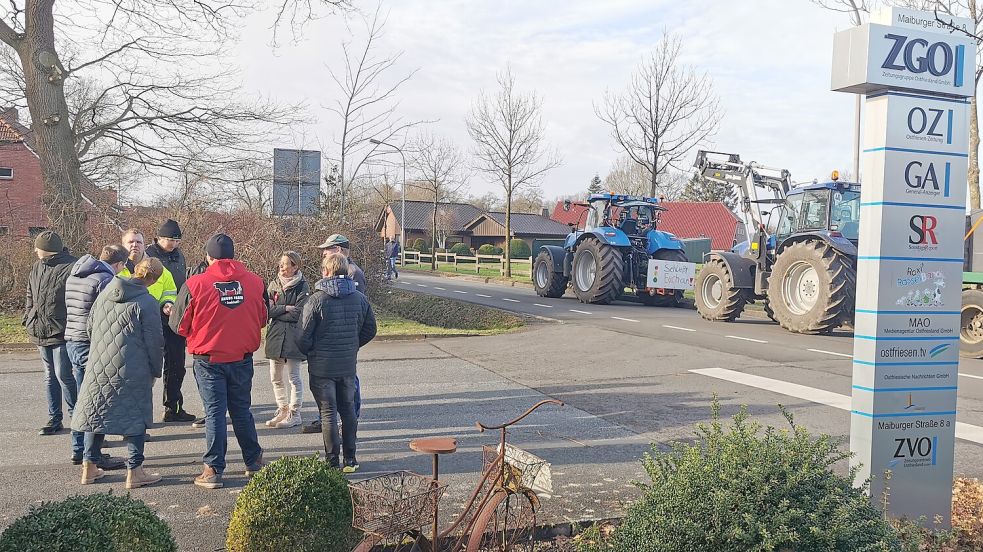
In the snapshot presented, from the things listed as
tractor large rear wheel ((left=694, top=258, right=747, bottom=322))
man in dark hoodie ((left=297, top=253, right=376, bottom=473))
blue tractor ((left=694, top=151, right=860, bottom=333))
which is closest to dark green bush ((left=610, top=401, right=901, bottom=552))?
man in dark hoodie ((left=297, top=253, right=376, bottom=473))

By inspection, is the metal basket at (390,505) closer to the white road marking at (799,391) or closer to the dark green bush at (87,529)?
the dark green bush at (87,529)

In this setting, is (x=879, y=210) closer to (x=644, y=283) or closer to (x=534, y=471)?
(x=534, y=471)

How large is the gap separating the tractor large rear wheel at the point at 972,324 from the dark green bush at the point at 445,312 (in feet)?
26.5

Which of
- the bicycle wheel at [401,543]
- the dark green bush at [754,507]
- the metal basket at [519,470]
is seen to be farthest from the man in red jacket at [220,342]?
the dark green bush at [754,507]

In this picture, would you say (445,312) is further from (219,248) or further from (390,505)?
(390,505)

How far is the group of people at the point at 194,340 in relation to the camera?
219 inches

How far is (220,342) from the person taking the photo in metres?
5.63

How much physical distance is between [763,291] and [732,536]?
14198 mm

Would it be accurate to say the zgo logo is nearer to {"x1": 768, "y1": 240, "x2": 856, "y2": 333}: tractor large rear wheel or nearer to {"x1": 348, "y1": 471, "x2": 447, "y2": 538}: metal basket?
{"x1": 348, "y1": 471, "x2": 447, "y2": 538}: metal basket

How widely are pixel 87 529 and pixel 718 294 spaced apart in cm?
1591

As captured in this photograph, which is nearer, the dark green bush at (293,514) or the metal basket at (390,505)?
the metal basket at (390,505)

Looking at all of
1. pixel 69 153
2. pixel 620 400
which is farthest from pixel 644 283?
pixel 69 153

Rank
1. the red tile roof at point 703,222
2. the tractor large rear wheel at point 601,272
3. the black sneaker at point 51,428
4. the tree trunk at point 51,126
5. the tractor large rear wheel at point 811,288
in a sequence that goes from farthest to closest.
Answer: the red tile roof at point 703,222 → the tractor large rear wheel at point 601,272 → the tree trunk at point 51,126 → the tractor large rear wheel at point 811,288 → the black sneaker at point 51,428

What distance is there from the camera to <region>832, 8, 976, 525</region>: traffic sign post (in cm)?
436
